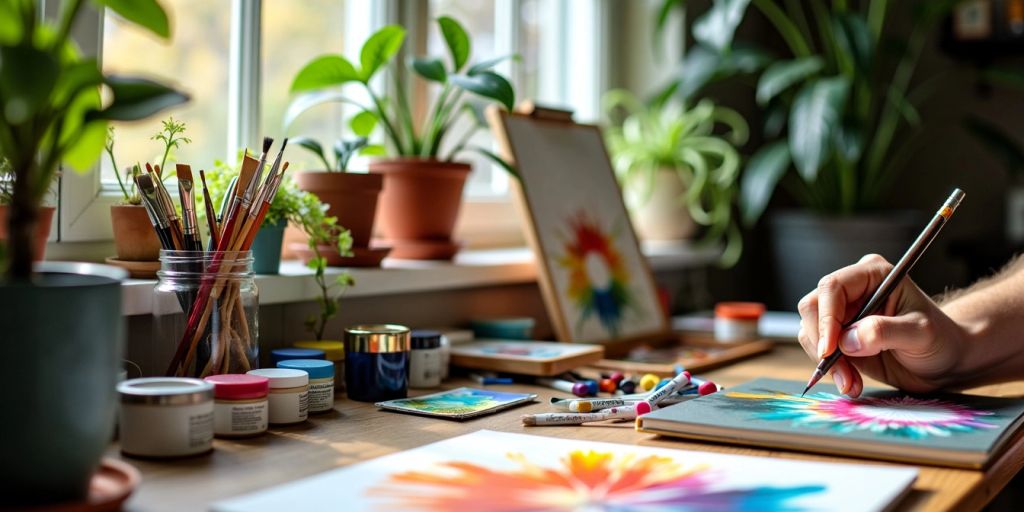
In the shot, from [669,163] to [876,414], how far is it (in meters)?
1.36

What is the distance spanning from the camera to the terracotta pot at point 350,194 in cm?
142

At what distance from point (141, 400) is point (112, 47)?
649mm

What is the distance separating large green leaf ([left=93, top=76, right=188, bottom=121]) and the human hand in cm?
74

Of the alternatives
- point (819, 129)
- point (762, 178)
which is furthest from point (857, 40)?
point (762, 178)

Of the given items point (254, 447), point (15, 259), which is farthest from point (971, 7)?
point (15, 259)

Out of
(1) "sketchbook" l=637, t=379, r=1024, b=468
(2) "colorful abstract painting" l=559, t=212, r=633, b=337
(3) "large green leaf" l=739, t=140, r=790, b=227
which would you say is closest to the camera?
(1) "sketchbook" l=637, t=379, r=1024, b=468

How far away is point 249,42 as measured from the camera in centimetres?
150

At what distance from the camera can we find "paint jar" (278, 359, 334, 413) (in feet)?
3.63

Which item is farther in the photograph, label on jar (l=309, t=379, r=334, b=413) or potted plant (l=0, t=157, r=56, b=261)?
label on jar (l=309, t=379, r=334, b=413)

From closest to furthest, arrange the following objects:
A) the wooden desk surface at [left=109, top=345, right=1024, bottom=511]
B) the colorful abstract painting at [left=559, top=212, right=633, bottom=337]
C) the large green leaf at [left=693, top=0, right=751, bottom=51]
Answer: the wooden desk surface at [left=109, top=345, right=1024, bottom=511] → the colorful abstract painting at [left=559, top=212, right=633, bottom=337] → the large green leaf at [left=693, top=0, right=751, bottom=51]

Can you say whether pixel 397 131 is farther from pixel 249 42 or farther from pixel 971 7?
pixel 971 7

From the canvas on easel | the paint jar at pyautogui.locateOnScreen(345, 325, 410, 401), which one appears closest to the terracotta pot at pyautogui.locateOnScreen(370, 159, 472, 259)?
the canvas on easel

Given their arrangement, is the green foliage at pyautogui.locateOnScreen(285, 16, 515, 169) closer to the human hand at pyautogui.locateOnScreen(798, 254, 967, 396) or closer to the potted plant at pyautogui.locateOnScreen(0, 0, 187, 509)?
the human hand at pyautogui.locateOnScreen(798, 254, 967, 396)

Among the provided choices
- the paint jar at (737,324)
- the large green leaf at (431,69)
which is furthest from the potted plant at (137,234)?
the paint jar at (737,324)
